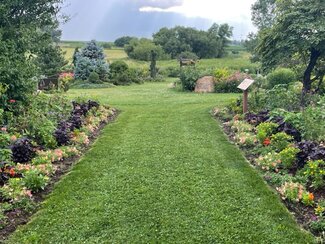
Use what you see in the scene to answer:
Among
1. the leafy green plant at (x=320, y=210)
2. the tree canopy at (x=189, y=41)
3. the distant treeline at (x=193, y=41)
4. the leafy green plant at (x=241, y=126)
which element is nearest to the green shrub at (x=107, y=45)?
the distant treeline at (x=193, y=41)

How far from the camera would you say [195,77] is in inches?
698

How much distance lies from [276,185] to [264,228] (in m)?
1.32

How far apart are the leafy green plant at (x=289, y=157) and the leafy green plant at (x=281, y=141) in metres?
0.53

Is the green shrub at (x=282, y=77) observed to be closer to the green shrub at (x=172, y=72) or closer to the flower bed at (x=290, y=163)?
the flower bed at (x=290, y=163)

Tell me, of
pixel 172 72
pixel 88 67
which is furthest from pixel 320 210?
pixel 172 72

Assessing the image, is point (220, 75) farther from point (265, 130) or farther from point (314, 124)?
point (314, 124)

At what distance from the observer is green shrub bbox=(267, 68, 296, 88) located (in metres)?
14.6

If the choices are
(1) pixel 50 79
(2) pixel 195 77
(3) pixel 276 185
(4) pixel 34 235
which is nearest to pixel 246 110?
(3) pixel 276 185

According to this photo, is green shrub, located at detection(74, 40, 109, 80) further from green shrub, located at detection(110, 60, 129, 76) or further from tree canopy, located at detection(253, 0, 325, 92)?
tree canopy, located at detection(253, 0, 325, 92)

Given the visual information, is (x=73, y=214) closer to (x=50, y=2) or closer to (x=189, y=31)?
(x=50, y=2)

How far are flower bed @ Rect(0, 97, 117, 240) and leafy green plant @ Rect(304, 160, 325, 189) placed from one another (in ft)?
11.7

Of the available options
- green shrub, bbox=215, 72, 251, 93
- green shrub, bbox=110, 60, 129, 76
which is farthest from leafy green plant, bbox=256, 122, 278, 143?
green shrub, bbox=110, 60, 129, 76

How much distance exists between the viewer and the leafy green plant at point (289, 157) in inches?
224

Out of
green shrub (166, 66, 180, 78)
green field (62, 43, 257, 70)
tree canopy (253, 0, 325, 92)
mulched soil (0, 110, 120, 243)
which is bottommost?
mulched soil (0, 110, 120, 243)
